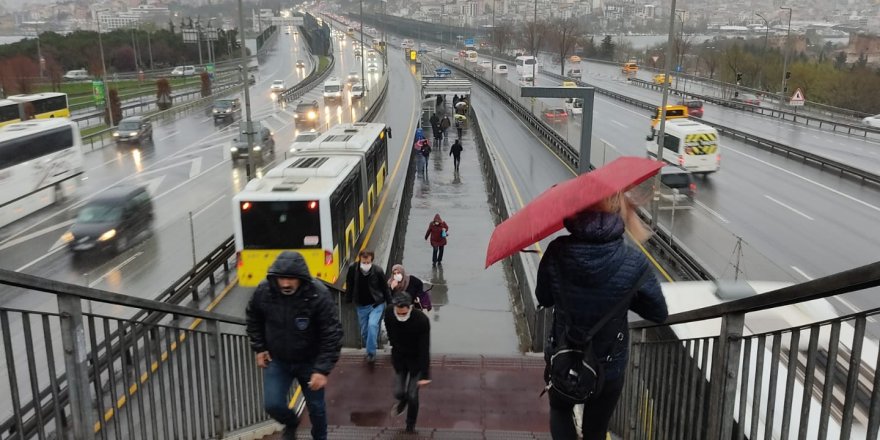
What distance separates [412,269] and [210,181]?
17297 mm

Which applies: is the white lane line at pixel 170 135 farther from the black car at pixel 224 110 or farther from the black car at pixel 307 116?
the black car at pixel 307 116

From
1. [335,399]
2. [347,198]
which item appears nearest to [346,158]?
[347,198]

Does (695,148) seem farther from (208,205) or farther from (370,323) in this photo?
(370,323)

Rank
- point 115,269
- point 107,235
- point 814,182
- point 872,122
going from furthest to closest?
point 872,122 → point 814,182 → point 107,235 → point 115,269

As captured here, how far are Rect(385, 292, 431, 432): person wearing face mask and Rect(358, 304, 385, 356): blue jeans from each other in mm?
2197

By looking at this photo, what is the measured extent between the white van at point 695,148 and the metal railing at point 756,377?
26513 millimetres

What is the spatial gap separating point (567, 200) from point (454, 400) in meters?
5.26

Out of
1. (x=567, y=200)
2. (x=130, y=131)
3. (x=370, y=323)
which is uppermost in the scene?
(x=567, y=200)

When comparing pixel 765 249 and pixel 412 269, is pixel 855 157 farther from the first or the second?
pixel 412 269

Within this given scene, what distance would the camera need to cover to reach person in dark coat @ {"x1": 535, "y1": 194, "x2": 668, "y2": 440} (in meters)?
3.30

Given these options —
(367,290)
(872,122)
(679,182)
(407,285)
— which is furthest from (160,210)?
(872,122)

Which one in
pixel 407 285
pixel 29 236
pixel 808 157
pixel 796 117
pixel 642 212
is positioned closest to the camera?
pixel 407 285

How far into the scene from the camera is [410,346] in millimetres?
6793

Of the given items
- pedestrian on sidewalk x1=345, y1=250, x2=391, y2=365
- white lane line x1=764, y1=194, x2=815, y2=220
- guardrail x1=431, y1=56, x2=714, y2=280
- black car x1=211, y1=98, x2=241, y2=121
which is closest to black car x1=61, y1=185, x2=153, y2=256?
pedestrian on sidewalk x1=345, y1=250, x2=391, y2=365
